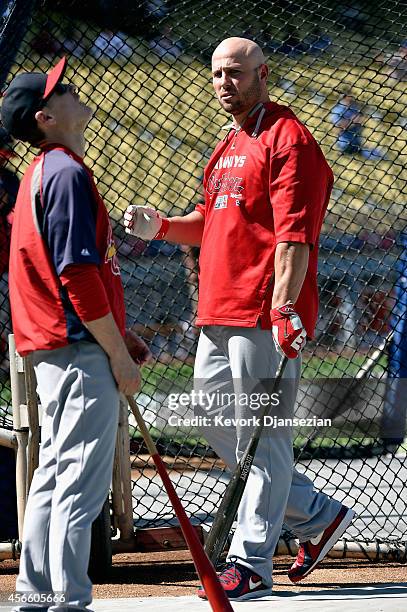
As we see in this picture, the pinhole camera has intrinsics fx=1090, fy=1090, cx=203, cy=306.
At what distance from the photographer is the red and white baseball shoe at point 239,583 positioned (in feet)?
11.3

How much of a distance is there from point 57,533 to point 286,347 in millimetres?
984

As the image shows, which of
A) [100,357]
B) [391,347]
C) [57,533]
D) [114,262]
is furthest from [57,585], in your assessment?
[391,347]

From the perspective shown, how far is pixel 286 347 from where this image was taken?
11.1 feet

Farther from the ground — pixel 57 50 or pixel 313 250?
pixel 57 50

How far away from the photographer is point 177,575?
4.11m

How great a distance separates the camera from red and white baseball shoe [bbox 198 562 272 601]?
3449 mm

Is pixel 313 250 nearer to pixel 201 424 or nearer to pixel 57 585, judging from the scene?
pixel 201 424

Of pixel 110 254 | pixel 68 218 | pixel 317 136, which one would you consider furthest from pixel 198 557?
pixel 317 136

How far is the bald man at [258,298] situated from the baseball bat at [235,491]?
0.12 feet

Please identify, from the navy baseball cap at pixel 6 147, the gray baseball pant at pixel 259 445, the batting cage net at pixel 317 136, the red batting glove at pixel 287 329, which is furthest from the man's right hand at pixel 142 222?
the navy baseball cap at pixel 6 147

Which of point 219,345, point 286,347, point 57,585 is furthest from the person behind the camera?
point 219,345

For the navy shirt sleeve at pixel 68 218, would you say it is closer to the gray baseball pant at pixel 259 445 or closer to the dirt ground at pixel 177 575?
the gray baseball pant at pixel 259 445

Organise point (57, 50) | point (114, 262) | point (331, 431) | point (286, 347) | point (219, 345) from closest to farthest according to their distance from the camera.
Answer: point (114, 262), point (286, 347), point (219, 345), point (57, 50), point (331, 431)

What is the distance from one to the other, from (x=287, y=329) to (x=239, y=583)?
0.83 meters
